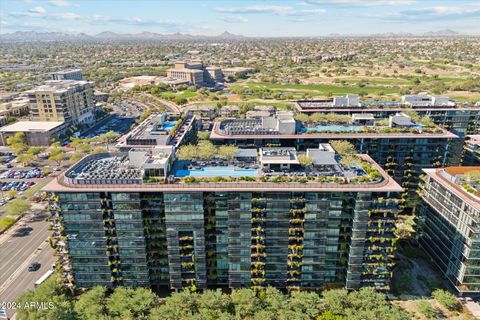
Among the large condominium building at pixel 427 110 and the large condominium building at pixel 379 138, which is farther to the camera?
the large condominium building at pixel 427 110

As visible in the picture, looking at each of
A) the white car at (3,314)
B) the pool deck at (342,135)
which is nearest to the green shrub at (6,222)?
the white car at (3,314)

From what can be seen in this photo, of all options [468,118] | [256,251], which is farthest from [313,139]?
[468,118]

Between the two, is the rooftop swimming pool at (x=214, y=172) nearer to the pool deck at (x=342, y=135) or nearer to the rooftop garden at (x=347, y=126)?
the pool deck at (x=342, y=135)

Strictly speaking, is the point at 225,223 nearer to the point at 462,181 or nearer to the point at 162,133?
the point at 162,133

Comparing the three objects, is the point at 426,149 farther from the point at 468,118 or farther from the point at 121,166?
the point at 121,166

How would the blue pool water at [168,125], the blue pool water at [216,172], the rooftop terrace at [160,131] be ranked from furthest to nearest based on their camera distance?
the blue pool water at [168,125]
the rooftop terrace at [160,131]
the blue pool water at [216,172]

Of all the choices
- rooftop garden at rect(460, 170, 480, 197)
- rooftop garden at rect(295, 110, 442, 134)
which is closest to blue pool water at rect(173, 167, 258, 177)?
rooftop garden at rect(295, 110, 442, 134)

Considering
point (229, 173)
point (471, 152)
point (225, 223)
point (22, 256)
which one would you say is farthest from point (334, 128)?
point (22, 256)

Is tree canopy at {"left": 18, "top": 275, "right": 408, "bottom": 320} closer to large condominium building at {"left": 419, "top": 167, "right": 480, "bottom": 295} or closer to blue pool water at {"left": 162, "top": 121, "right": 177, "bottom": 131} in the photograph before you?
large condominium building at {"left": 419, "top": 167, "right": 480, "bottom": 295}
